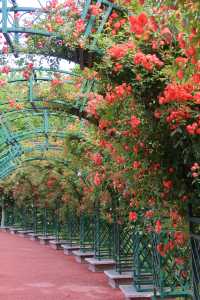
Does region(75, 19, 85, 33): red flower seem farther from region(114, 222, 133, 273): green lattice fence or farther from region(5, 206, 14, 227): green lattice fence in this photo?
region(5, 206, 14, 227): green lattice fence

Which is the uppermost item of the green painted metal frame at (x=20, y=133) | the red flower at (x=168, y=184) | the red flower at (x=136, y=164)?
the green painted metal frame at (x=20, y=133)

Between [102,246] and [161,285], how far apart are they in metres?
7.87

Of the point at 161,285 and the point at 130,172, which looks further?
the point at 161,285

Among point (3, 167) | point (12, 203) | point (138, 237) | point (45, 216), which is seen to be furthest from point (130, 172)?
point (12, 203)

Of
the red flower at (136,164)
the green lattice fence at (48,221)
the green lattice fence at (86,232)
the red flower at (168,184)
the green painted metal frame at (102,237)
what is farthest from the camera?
the green lattice fence at (48,221)

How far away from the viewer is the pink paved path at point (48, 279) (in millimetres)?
10305

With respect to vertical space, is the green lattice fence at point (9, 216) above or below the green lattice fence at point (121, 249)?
above

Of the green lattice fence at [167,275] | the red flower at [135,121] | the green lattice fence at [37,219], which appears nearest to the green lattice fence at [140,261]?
the green lattice fence at [167,275]

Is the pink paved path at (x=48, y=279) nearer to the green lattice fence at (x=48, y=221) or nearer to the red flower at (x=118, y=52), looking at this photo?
the green lattice fence at (x=48, y=221)

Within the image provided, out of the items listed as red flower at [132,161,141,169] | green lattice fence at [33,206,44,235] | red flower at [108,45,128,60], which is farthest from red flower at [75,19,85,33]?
green lattice fence at [33,206,44,235]

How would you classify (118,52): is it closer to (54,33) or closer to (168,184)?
(168,184)

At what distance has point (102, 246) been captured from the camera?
14.9 metres

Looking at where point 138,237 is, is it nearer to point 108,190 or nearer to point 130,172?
point 108,190

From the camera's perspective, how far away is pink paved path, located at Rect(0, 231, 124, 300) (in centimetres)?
1030
